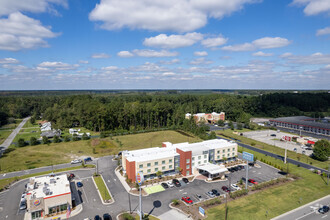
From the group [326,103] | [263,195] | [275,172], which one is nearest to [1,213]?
[263,195]

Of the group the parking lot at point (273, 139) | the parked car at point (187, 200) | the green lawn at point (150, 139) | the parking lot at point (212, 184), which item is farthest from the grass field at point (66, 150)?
the parked car at point (187, 200)

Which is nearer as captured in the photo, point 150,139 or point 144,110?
point 150,139

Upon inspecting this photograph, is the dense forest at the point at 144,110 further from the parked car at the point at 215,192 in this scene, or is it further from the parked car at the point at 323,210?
the parked car at the point at 323,210

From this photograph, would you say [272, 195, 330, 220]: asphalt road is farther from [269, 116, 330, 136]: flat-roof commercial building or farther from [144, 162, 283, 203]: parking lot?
[269, 116, 330, 136]: flat-roof commercial building

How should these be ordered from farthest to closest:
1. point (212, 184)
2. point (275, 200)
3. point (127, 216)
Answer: point (212, 184), point (275, 200), point (127, 216)

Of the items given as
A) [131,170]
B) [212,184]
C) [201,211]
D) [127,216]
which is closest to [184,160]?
[212,184]

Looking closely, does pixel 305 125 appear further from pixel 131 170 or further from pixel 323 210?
pixel 131 170

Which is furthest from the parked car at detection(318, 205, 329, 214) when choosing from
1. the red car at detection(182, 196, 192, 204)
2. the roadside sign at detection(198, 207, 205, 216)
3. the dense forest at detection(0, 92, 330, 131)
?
the dense forest at detection(0, 92, 330, 131)
